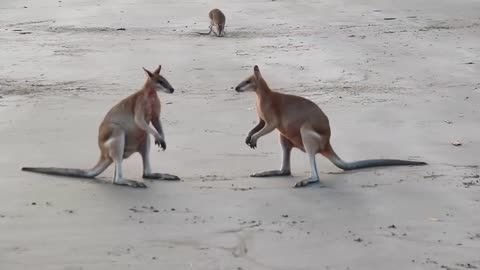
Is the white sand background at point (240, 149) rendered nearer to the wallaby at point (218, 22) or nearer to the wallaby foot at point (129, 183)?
the wallaby foot at point (129, 183)

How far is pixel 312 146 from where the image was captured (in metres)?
6.60

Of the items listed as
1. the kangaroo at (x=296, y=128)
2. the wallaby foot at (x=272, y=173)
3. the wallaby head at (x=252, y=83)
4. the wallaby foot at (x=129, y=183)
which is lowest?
the wallaby foot at (x=129, y=183)

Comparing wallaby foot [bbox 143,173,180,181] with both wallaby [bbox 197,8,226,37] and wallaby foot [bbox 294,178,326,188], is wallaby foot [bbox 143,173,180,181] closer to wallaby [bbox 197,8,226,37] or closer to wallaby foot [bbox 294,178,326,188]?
wallaby foot [bbox 294,178,326,188]

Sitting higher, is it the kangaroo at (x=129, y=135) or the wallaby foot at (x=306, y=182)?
the kangaroo at (x=129, y=135)

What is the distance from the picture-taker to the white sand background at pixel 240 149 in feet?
17.5

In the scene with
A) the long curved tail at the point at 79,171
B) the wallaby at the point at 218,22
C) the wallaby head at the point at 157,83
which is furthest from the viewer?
the wallaby at the point at 218,22

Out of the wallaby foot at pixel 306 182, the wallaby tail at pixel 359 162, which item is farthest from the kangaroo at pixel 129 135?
the wallaby tail at pixel 359 162

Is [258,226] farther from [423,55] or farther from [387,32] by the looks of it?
[387,32]

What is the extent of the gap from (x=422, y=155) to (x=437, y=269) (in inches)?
92.1

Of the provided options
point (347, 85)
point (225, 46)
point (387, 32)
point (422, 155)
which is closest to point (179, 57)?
point (225, 46)

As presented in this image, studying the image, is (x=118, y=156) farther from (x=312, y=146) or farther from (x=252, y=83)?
(x=312, y=146)

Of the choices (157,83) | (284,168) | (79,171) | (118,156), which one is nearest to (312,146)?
(284,168)

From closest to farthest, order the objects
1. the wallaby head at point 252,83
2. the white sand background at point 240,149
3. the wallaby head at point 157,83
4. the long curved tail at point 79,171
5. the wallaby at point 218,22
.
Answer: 1. the white sand background at point 240,149
2. the long curved tail at point 79,171
3. the wallaby head at point 157,83
4. the wallaby head at point 252,83
5. the wallaby at point 218,22

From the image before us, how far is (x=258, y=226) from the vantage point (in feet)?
18.6
